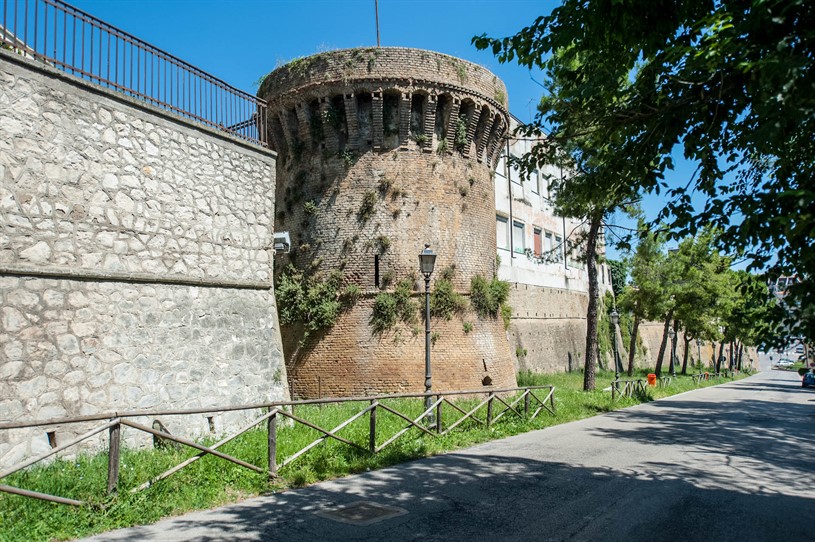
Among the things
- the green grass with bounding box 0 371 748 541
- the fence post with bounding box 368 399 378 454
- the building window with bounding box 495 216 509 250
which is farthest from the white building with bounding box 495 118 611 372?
the fence post with bounding box 368 399 378 454

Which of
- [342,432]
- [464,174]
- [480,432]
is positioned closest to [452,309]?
[464,174]

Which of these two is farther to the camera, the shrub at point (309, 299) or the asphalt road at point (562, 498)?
the shrub at point (309, 299)

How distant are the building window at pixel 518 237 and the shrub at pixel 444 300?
1117cm

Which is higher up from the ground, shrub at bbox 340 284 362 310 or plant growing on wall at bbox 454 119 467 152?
plant growing on wall at bbox 454 119 467 152

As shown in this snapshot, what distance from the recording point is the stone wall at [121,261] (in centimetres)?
725

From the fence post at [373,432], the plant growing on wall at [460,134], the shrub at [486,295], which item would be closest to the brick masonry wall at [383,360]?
the shrub at [486,295]

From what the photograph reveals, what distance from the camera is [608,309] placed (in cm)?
4006

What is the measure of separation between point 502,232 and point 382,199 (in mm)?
10879

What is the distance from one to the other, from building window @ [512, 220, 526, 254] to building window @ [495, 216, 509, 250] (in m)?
0.73

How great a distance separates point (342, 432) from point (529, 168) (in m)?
5.96

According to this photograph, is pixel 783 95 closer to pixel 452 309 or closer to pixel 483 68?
pixel 452 309

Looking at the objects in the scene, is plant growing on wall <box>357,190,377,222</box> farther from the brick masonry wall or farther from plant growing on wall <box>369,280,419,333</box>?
the brick masonry wall

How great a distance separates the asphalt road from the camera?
5.86 metres

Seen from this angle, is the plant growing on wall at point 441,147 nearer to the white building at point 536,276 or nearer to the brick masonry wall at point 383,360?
the brick masonry wall at point 383,360
